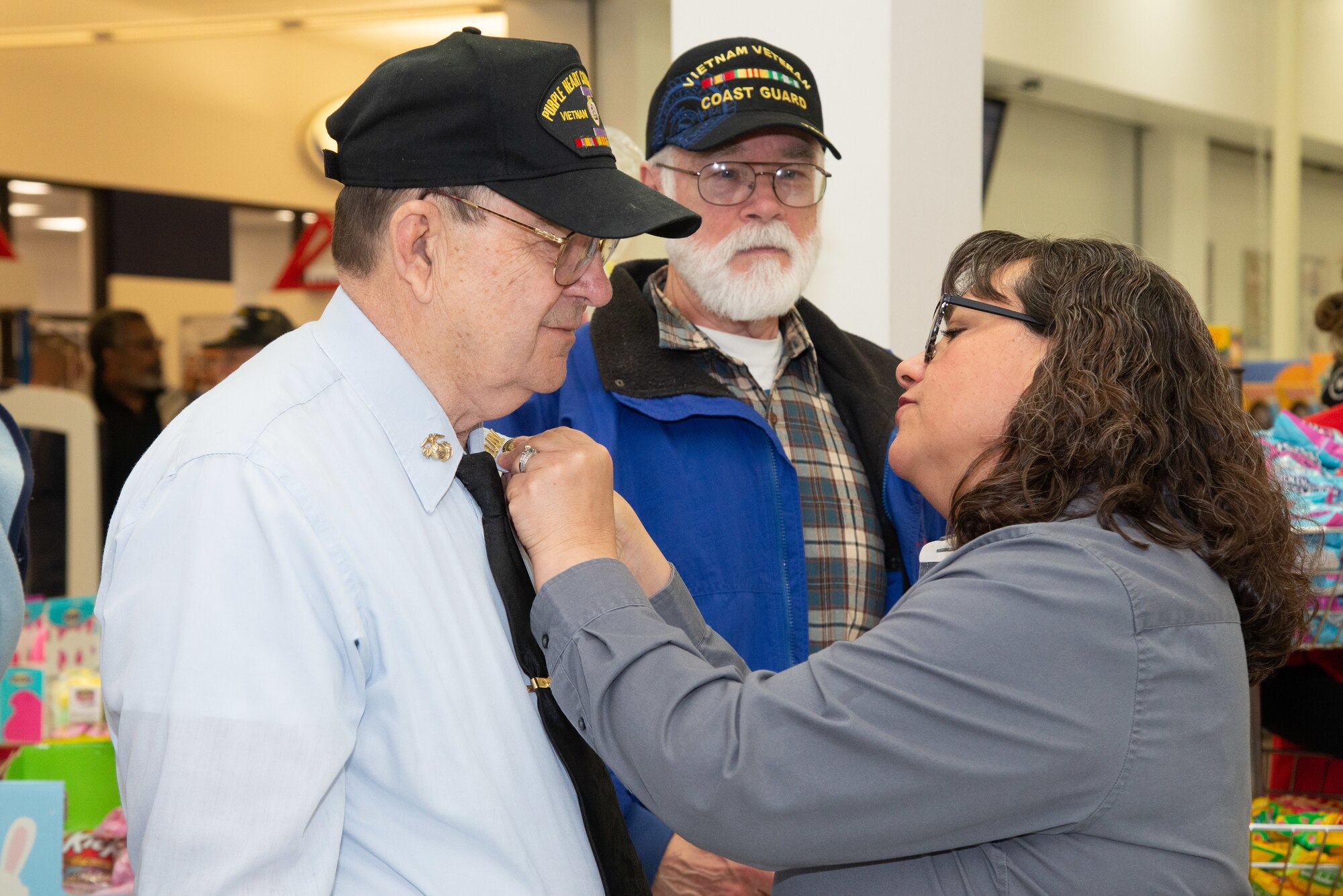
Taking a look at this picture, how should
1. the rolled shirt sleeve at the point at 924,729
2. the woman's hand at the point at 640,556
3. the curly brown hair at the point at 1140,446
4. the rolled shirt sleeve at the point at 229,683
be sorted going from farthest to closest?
the woman's hand at the point at 640,556 → the curly brown hair at the point at 1140,446 → the rolled shirt sleeve at the point at 924,729 → the rolled shirt sleeve at the point at 229,683

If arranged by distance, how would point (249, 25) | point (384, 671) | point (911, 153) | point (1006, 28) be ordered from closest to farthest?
point (384, 671)
point (911, 153)
point (1006, 28)
point (249, 25)

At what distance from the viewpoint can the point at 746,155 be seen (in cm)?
213

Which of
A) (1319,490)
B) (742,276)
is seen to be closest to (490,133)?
(742,276)

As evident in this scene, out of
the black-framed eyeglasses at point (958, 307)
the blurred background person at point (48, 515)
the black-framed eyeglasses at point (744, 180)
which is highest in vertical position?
the black-framed eyeglasses at point (744, 180)

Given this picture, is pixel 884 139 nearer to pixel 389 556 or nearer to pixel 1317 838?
pixel 1317 838

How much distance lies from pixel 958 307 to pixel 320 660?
0.84 meters

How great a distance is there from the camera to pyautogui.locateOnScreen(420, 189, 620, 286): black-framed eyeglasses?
3.99 feet

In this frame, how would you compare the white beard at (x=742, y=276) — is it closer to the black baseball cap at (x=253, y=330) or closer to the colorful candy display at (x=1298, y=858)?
the colorful candy display at (x=1298, y=858)

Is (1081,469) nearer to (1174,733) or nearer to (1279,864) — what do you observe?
(1174,733)

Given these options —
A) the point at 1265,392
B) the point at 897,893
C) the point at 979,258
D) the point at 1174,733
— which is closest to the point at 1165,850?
the point at 1174,733

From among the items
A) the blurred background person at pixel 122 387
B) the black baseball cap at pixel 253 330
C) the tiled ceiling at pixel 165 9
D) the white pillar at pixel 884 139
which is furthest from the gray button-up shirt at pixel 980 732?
the tiled ceiling at pixel 165 9

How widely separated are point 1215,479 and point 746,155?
1.14 m

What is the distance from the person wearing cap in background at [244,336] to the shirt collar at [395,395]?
3.24 meters

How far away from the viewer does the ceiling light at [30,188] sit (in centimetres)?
618
